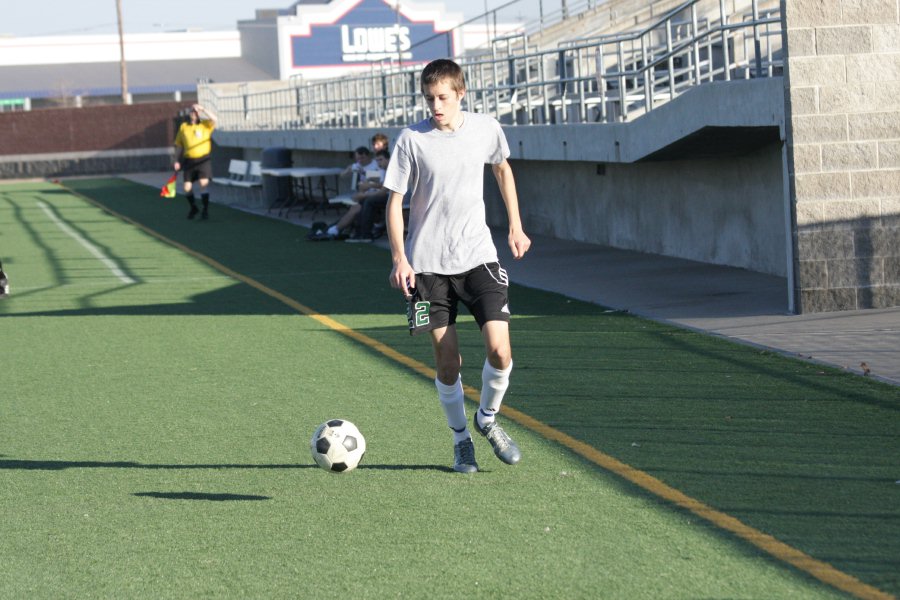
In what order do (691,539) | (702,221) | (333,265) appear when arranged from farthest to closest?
1. (333,265)
2. (702,221)
3. (691,539)

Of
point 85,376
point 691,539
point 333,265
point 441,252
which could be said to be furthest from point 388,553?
point 333,265

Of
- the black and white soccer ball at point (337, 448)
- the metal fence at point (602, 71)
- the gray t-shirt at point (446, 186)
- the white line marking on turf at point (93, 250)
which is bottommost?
the black and white soccer ball at point (337, 448)

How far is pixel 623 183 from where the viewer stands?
17609 millimetres

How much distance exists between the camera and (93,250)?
840 inches

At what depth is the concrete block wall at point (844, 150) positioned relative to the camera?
11.3 m

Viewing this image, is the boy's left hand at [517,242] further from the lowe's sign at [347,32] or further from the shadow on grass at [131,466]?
the lowe's sign at [347,32]

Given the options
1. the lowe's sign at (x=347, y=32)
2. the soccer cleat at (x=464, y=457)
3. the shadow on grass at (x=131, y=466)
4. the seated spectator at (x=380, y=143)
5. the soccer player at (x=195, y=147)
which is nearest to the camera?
the soccer cleat at (x=464, y=457)

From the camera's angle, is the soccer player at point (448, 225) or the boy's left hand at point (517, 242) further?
the boy's left hand at point (517, 242)

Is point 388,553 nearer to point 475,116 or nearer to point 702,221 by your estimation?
point 475,116

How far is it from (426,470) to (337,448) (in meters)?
0.46

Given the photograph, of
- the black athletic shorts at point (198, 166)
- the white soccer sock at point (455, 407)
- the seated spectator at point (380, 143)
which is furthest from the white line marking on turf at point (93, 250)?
the white soccer sock at point (455, 407)

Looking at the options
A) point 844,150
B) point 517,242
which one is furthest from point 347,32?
point 517,242

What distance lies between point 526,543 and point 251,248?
51.0ft

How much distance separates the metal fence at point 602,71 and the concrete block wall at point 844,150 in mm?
1044
